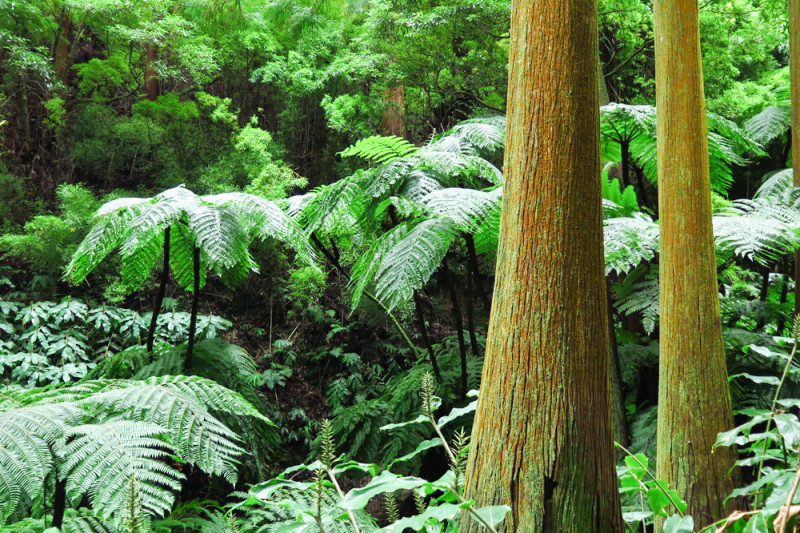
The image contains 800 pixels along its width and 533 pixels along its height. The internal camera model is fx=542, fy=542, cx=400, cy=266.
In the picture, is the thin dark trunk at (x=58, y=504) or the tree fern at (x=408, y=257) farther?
the tree fern at (x=408, y=257)

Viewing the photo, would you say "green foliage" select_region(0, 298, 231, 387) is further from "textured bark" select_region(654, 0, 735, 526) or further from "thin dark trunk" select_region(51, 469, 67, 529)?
"textured bark" select_region(654, 0, 735, 526)

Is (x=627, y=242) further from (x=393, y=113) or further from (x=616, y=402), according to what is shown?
(x=393, y=113)

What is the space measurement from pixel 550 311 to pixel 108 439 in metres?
1.11

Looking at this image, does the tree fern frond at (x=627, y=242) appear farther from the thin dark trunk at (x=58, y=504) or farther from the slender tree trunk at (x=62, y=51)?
the slender tree trunk at (x=62, y=51)

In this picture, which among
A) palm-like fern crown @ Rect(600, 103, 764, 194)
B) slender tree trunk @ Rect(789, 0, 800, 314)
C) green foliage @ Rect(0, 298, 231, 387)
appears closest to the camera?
palm-like fern crown @ Rect(600, 103, 764, 194)

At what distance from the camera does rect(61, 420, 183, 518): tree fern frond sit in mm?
1201

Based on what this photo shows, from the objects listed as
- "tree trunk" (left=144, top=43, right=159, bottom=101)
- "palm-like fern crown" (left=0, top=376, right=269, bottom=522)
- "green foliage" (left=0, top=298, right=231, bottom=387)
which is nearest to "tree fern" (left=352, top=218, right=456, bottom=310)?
"palm-like fern crown" (left=0, top=376, right=269, bottom=522)

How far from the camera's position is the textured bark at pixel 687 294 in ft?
5.33

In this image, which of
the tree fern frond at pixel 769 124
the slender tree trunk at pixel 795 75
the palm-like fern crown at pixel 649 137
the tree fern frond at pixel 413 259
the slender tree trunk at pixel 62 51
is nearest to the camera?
the tree fern frond at pixel 413 259

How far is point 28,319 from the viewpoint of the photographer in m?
4.74

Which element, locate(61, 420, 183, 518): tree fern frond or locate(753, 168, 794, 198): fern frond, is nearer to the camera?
locate(61, 420, 183, 518): tree fern frond

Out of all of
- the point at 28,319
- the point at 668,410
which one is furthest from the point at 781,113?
the point at 28,319

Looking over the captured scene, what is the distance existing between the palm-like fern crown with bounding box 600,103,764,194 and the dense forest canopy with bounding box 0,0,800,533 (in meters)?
0.02

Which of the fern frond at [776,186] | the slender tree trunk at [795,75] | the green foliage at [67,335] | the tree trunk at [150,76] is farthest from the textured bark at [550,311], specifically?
the tree trunk at [150,76]
